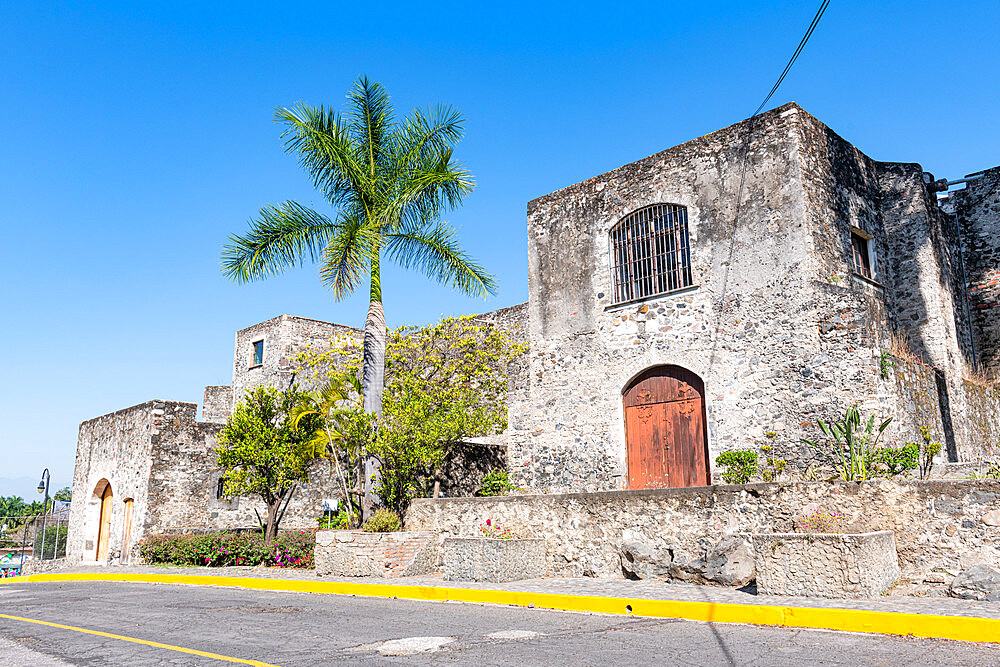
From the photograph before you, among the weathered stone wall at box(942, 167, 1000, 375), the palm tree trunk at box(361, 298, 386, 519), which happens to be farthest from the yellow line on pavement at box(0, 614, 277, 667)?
the weathered stone wall at box(942, 167, 1000, 375)

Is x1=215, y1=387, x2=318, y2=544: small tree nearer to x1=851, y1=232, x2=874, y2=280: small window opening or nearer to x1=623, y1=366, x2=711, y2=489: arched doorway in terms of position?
x1=623, y1=366, x2=711, y2=489: arched doorway

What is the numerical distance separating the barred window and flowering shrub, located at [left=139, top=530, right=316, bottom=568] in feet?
28.2

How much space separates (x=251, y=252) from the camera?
1472 cm

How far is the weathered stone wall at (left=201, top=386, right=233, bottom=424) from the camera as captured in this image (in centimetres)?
3372

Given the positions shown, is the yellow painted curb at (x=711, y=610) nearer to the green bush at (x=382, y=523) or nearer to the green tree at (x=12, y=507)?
the green bush at (x=382, y=523)

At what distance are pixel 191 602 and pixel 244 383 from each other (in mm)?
21591

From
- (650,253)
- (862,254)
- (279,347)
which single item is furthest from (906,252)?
(279,347)

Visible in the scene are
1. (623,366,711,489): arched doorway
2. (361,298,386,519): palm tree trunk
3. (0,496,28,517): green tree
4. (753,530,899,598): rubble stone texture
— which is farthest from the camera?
(0,496,28,517): green tree

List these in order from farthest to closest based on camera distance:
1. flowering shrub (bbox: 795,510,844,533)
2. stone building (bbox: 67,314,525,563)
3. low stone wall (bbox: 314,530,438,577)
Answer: stone building (bbox: 67,314,525,563)
low stone wall (bbox: 314,530,438,577)
flowering shrub (bbox: 795,510,844,533)

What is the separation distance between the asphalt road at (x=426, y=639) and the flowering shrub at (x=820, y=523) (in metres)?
2.36

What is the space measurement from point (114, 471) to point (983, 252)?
951 inches

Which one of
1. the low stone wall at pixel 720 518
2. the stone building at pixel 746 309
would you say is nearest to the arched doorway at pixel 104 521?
the low stone wall at pixel 720 518

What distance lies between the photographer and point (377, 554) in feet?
41.9

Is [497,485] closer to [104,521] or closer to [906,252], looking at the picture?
[906,252]
